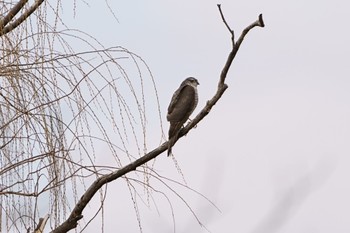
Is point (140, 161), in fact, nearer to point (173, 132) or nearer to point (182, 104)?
point (173, 132)

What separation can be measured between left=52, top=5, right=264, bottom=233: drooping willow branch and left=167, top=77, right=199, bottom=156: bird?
35cm

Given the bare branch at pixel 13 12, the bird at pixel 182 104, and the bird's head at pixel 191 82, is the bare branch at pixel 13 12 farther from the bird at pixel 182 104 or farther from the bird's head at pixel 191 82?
the bird's head at pixel 191 82

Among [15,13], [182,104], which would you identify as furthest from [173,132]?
[15,13]

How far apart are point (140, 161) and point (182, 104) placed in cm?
66

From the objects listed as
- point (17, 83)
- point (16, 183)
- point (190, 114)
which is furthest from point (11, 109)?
point (190, 114)

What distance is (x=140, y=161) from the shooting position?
192 centimetres

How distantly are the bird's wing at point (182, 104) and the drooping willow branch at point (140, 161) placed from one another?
17.6 inches

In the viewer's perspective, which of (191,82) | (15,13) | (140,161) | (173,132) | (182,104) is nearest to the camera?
(140,161)

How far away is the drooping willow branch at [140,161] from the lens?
74.4 inches

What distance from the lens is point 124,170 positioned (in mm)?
1906

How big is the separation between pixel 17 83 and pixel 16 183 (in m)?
0.26

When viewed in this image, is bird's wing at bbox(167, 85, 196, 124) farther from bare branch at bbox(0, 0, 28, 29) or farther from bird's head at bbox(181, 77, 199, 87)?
bare branch at bbox(0, 0, 28, 29)

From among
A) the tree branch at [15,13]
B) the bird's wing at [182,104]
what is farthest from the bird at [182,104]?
the tree branch at [15,13]

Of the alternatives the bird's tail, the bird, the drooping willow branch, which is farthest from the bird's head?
the drooping willow branch
